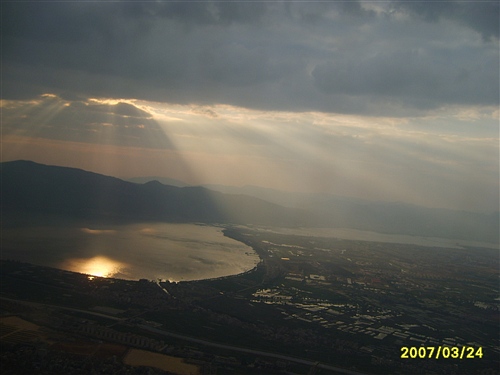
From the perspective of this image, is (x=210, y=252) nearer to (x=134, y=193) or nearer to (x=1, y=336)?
(x=1, y=336)

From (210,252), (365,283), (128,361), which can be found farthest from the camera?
(210,252)

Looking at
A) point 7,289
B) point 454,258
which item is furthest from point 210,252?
point 454,258

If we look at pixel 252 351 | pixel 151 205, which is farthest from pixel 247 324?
pixel 151 205

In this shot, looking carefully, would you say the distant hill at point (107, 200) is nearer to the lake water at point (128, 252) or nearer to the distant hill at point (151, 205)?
the distant hill at point (151, 205)
